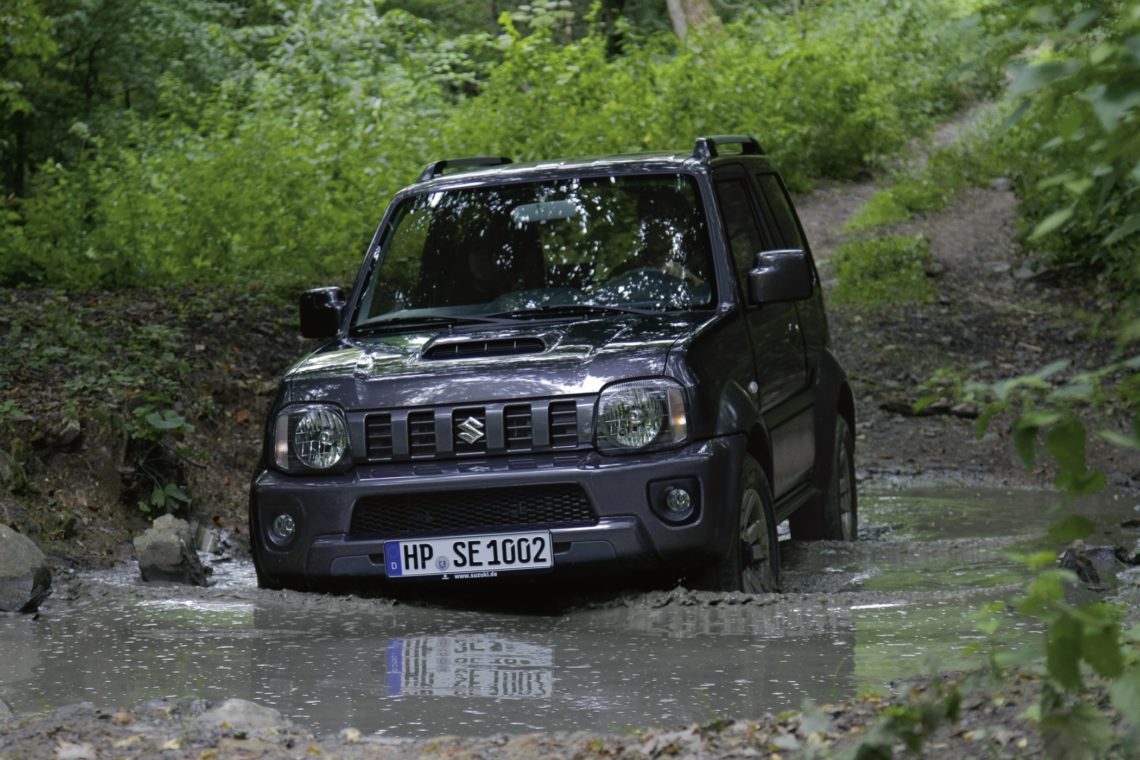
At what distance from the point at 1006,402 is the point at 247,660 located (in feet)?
11.5

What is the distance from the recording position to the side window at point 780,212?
27.6 feet

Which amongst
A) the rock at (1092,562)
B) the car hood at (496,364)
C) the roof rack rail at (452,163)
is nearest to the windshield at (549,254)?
the car hood at (496,364)

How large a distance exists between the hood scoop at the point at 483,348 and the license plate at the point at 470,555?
2.31ft

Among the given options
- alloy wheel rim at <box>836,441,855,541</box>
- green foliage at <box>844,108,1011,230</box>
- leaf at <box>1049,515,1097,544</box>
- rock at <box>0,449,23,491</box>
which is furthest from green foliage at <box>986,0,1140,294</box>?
green foliage at <box>844,108,1011,230</box>

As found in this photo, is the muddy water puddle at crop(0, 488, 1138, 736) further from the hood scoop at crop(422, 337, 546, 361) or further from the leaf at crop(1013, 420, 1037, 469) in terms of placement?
the leaf at crop(1013, 420, 1037, 469)

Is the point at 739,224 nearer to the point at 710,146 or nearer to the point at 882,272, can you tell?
the point at 710,146

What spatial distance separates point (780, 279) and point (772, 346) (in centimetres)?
61

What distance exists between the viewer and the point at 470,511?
20.4 feet

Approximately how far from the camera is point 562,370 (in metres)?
6.21

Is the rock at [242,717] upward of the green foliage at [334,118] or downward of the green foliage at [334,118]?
downward

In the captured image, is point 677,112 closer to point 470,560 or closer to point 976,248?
point 976,248

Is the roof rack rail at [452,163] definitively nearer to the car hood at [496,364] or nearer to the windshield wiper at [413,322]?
the windshield wiper at [413,322]

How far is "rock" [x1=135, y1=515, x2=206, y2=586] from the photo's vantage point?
25.4 ft

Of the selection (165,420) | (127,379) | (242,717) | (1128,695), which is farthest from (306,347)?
(1128,695)
